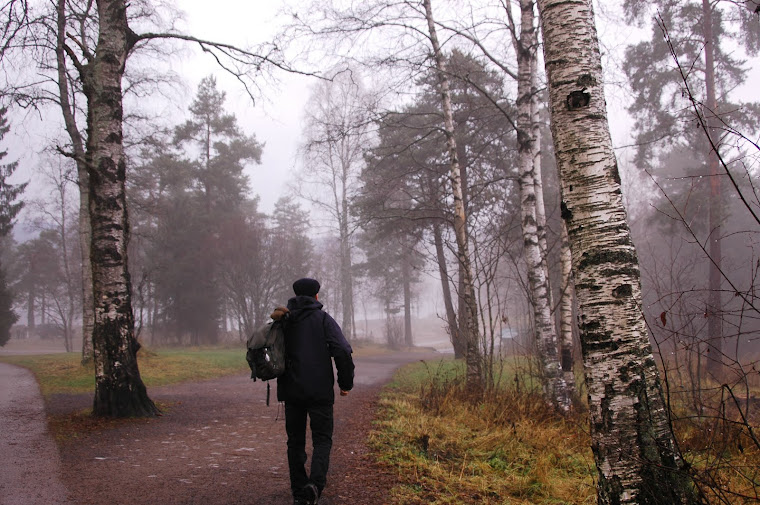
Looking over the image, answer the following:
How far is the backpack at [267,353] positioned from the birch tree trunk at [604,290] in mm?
2487

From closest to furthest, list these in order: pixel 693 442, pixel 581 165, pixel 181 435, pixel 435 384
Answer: pixel 581 165 < pixel 693 442 < pixel 181 435 < pixel 435 384

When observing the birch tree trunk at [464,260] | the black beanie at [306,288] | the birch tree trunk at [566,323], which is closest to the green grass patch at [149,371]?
the birch tree trunk at [464,260]

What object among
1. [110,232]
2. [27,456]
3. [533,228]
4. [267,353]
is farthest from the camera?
[533,228]

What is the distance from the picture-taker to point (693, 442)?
577 centimetres

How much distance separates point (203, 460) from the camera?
5402 mm

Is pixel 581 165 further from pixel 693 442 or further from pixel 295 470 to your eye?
pixel 693 442

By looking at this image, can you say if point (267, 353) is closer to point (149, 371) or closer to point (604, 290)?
point (604, 290)

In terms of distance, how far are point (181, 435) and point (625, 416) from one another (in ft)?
19.0

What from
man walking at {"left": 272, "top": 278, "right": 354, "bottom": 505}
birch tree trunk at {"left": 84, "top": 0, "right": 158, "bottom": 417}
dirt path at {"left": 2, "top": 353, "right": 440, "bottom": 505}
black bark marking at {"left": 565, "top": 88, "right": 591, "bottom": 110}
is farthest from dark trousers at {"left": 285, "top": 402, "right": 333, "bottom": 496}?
birch tree trunk at {"left": 84, "top": 0, "right": 158, "bottom": 417}

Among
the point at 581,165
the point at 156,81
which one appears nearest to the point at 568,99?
the point at 581,165

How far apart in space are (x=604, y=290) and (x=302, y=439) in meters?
2.81

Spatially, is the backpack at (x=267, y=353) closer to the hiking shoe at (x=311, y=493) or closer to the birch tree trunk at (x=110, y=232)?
the hiking shoe at (x=311, y=493)

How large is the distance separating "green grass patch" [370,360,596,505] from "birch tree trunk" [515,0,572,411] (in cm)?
48

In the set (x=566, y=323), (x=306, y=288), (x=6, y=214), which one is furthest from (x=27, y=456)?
(x=6, y=214)
